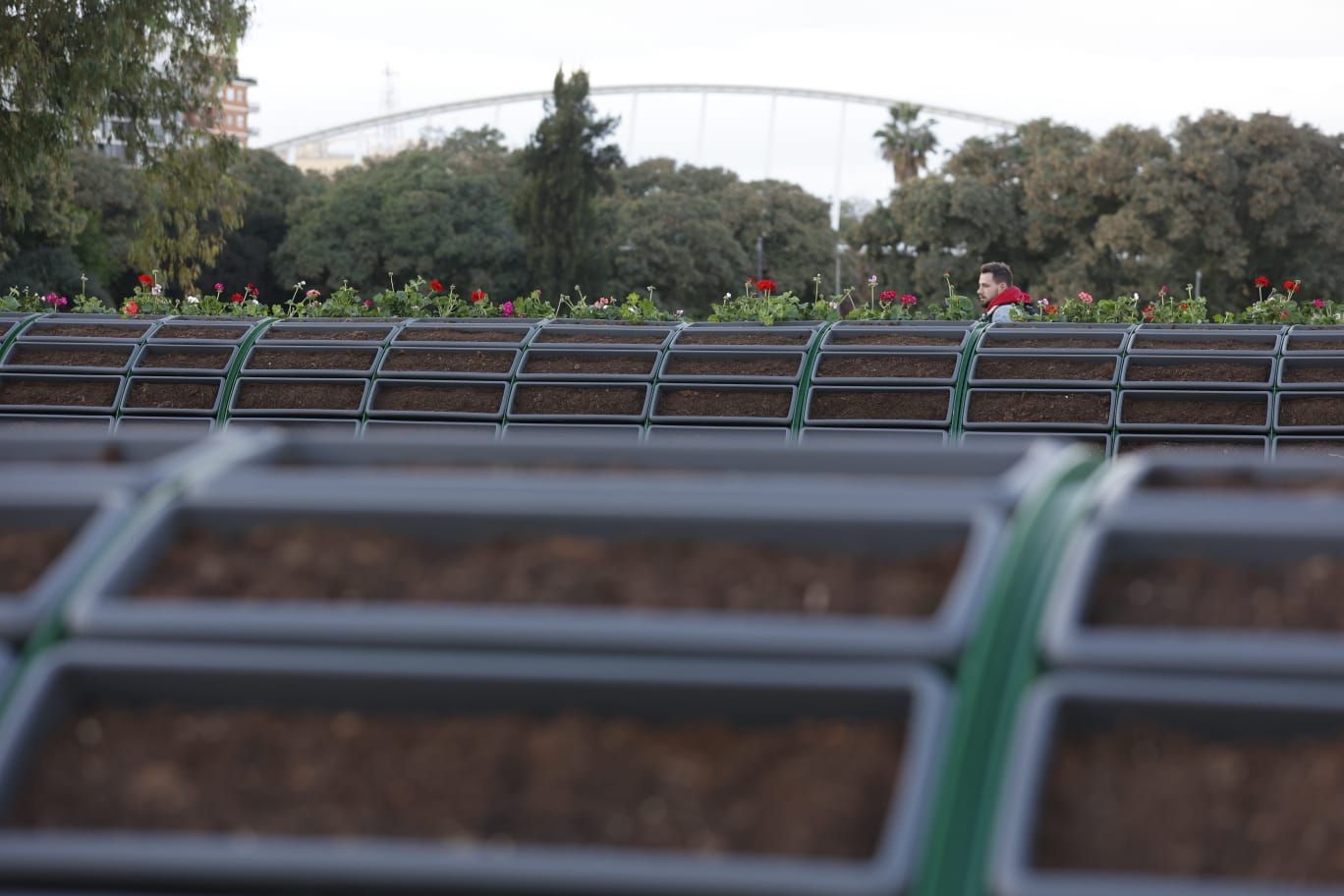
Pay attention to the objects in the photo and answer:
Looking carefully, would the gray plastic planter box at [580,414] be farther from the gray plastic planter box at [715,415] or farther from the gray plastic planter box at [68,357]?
the gray plastic planter box at [68,357]

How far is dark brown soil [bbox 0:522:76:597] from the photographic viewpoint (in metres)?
2.29

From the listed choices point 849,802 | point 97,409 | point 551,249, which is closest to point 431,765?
point 849,802

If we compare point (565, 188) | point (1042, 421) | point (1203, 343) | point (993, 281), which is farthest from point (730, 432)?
point (565, 188)

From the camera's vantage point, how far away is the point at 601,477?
7.89 ft

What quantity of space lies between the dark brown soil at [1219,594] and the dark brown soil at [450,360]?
7478 millimetres

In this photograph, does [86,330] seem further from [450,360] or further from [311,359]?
[450,360]

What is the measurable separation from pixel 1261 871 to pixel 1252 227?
167ft

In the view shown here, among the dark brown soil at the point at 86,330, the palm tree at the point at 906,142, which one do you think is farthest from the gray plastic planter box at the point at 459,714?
the palm tree at the point at 906,142

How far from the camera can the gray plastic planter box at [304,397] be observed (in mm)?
9422

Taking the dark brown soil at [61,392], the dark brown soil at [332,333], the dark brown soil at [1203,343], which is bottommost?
the dark brown soil at [61,392]

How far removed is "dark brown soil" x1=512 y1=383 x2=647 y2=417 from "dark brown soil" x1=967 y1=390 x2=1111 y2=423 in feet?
6.09

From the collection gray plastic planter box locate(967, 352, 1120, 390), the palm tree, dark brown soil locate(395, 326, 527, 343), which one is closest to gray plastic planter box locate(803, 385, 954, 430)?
gray plastic planter box locate(967, 352, 1120, 390)

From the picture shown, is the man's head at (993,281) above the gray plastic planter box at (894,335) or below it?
above

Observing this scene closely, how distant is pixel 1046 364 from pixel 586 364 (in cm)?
258
